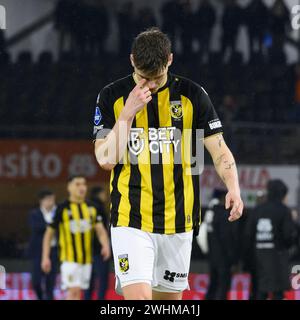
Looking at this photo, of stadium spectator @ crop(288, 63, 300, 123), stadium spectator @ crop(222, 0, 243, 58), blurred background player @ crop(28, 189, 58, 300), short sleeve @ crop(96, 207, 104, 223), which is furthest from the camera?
stadium spectator @ crop(222, 0, 243, 58)

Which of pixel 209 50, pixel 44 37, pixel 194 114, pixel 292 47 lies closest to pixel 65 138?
pixel 44 37

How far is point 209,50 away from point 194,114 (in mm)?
8853

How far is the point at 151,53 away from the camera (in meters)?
4.85

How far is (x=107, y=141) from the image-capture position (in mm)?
4902

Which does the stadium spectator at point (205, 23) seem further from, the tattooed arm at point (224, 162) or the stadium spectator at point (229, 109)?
the tattooed arm at point (224, 162)

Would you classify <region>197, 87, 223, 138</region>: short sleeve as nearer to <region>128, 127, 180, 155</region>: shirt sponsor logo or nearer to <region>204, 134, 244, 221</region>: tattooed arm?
<region>204, 134, 244, 221</region>: tattooed arm

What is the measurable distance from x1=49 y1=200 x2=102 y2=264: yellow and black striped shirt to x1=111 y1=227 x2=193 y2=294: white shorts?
13.8ft

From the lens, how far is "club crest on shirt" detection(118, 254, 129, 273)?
16.6 ft

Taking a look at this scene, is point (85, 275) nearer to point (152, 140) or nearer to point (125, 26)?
point (152, 140)

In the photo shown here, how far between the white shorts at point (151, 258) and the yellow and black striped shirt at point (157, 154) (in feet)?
0.17

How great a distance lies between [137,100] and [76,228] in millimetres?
4897

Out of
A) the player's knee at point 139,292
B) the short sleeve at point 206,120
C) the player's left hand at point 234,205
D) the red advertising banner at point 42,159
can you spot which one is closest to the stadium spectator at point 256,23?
the red advertising banner at point 42,159

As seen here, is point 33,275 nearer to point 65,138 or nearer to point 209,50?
point 65,138

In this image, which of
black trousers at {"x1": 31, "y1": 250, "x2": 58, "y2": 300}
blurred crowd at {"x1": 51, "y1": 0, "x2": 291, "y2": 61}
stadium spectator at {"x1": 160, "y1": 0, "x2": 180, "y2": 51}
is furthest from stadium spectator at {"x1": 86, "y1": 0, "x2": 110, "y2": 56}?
black trousers at {"x1": 31, "y1": 250, "x2": 58, "y2": 300}
